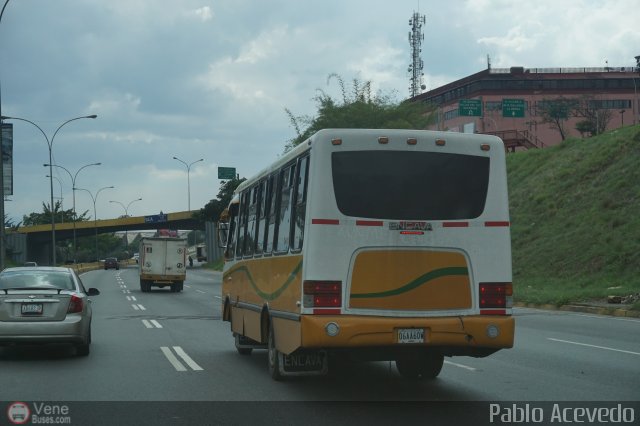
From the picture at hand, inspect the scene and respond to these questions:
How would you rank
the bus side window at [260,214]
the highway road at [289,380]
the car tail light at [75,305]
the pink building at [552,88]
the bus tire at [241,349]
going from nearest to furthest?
the highway road at [289,380], the bus side window at [260,214], the car tail light at [75,305], the bus tire at [241,349], the pink building at [552,88]

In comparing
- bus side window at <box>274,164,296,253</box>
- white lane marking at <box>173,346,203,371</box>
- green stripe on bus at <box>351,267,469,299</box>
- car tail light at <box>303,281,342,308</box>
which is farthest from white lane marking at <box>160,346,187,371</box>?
green stripe on bus at <box>351,267,469,299</box>

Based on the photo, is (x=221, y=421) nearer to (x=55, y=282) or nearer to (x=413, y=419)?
(x=413, y=419)

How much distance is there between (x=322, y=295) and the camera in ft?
31.0

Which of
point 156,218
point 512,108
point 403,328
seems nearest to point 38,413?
point 403,328

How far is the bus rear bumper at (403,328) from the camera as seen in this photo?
9.31m

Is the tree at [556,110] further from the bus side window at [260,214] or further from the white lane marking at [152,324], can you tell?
the bus side window at [260,214]

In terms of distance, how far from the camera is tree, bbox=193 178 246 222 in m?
87.2

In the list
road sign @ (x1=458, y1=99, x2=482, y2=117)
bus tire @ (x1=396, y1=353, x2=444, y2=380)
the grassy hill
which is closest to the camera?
bus tire @ (x1=396, y1=353, x2=444, y2=380)

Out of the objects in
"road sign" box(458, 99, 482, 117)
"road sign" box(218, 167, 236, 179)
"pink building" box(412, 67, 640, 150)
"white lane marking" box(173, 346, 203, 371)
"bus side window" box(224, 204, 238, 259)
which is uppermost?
"pink building" box(412, 67, 640, 150)

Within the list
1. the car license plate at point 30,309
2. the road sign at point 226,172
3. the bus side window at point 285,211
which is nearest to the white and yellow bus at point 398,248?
the bus side window at point 285,211

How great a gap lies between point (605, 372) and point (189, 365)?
5951 mm

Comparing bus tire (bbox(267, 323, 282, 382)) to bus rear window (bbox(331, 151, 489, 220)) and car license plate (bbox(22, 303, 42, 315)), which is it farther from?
car license plate (bbox(22, 303, 42, 315))

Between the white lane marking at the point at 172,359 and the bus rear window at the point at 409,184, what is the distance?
4519mm

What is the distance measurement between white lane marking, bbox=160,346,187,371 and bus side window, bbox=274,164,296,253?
2784 mm
